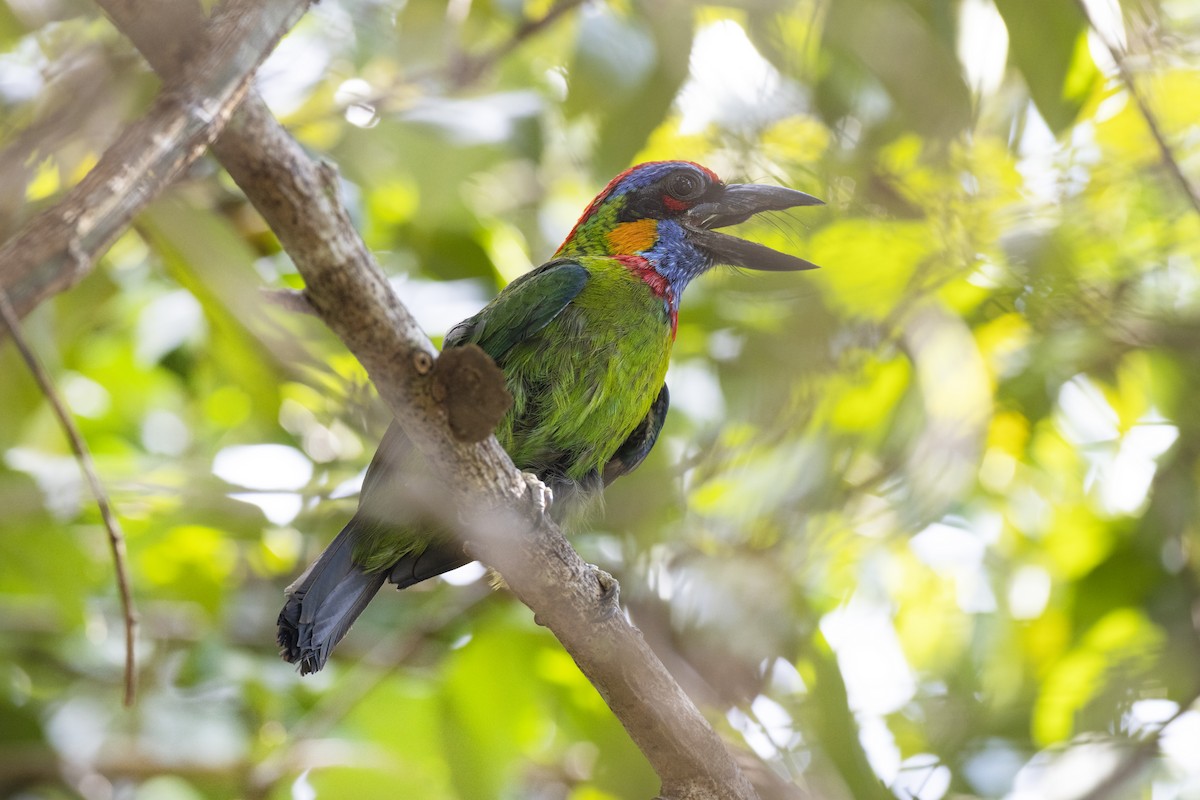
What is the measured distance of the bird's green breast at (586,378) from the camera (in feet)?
9.82

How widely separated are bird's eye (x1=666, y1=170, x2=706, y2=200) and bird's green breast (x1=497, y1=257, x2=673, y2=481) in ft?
1.80

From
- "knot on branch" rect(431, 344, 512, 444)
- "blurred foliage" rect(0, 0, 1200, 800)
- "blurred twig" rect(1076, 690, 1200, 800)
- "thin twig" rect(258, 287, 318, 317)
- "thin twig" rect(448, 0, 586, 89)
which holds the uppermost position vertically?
"thin twig" rect(258, 287, 318, 317)

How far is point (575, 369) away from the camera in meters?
3.03

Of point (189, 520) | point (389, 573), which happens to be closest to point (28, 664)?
point (189, 520)

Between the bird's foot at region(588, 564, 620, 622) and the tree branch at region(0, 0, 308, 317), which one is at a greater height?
the tree branch at region(0, 0, 308, 317)


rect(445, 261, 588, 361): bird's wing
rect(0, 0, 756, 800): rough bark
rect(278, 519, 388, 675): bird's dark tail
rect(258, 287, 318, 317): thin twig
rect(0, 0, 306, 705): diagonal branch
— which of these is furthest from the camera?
rect(445, 261, 588, 361): bird's wing

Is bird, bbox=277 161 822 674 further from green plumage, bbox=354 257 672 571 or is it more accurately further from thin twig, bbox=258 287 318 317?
thin twig, bbox=258 287 318 317

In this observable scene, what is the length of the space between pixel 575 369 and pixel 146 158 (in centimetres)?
167

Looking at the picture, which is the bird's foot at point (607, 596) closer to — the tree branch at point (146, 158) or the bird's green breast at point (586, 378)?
the bird's green breast at point (586, 378)

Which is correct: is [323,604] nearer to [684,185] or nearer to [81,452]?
[81,452]

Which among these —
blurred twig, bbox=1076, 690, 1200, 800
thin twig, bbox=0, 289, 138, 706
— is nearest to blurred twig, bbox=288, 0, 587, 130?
thin twig, bbox=0, 289, 138, 706

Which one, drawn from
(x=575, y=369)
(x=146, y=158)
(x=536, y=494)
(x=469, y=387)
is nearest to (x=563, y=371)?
(x=575, y=369)

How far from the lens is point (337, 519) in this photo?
4.04m

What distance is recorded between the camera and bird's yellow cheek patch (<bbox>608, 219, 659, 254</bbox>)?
3.63 m
